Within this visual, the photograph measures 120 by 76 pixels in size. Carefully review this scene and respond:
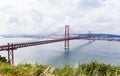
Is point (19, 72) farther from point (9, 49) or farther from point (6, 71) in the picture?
point (9, 49)

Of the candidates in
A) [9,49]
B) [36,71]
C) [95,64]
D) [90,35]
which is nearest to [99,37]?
[90,35]

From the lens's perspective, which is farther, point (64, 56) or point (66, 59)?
point (64, 56)

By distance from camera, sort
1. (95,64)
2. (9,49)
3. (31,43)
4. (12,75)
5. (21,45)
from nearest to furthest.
A: 1. (12,75)
2. (95,64)
3. (9,49)
4. (21,45)
5. (31,43)

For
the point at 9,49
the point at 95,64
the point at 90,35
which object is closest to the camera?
the point at 95,64

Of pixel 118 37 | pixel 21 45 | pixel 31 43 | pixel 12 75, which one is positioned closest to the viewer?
pixel 12 75

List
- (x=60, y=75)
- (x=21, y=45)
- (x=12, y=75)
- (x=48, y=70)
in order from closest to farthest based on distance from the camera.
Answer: (x=48, y=70), (x=60, y=75), (x=12, y=75), (x=21, y=45)

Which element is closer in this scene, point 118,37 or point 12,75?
point 12,75

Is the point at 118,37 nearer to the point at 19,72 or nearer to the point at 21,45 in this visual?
the point at 21,45

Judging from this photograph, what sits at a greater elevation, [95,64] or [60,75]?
[60,75]

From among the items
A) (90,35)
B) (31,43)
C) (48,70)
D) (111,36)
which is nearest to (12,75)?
(48,70)
